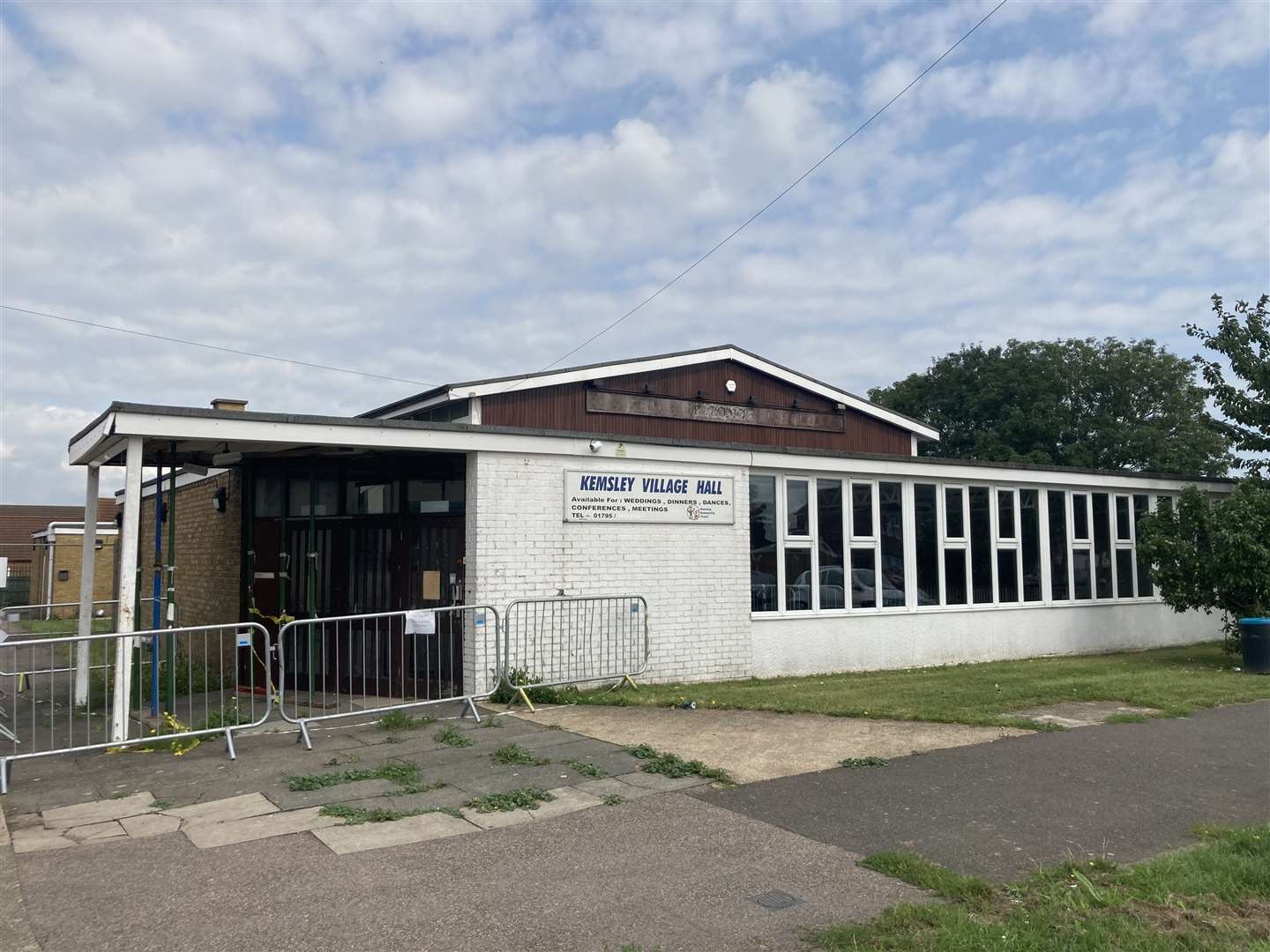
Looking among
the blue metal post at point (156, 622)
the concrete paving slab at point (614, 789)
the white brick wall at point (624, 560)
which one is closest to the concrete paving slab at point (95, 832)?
the blue metal post at point (156, 622)

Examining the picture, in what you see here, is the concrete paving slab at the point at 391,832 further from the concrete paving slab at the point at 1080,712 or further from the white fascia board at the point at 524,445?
the concrete paving slab at the point at 1080,712

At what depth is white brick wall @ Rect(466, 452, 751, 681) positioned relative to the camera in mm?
10664

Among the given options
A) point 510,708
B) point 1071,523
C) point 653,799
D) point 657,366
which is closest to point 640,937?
point 653,799

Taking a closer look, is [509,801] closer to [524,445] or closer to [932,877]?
[932,877]

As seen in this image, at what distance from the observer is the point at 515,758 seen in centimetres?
768

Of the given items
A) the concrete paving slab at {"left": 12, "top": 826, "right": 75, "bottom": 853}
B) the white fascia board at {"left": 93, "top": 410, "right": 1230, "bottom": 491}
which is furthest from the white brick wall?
the concrete paving slab at {"left": 12, "top": 826, "right": 75, "bottom": 853}

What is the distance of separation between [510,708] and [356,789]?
314 cm

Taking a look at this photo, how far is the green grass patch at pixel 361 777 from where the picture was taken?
6.96 m

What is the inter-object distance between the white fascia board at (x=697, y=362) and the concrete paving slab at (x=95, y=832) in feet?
37.7

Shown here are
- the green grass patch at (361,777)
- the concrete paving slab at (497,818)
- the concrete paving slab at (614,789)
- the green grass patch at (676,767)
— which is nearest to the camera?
the concrete paving slab at (497,818)

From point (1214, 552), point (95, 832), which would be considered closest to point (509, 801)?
point (95, 832)

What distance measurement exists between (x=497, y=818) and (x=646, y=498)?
5997mm

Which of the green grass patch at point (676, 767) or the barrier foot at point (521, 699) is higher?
the barrier foot at point (521, 699)

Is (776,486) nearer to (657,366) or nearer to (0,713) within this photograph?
(657,366)
